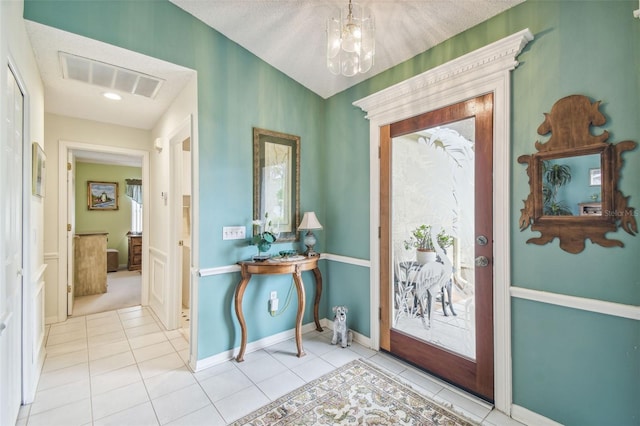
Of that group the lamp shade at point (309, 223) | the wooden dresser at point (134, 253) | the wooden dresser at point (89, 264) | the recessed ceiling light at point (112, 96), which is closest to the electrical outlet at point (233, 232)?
the lamp shade at point (309, 223)

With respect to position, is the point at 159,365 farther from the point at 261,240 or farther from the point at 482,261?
the point at 482,261

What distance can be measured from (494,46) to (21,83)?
2.88m

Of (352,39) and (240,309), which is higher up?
(352,39)

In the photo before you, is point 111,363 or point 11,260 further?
point 111,363

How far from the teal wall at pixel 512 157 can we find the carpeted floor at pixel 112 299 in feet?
8.09

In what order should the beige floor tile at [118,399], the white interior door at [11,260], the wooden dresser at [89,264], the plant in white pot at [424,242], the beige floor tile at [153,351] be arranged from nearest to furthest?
the white interior door at [11,260], the beige floor tile at [118,399], the plant in white pot at [424,242], the beige floor tile at [153,351], the wooden dresser at [89,264]

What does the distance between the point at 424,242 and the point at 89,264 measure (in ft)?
16.3

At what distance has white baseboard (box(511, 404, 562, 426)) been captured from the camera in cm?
170

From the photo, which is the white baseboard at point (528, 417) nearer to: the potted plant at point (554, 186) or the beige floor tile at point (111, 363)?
the potted plant at point (554, 186)

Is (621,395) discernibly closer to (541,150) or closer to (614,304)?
(614,304)

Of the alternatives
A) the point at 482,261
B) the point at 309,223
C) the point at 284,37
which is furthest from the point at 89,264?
the point at 482,261

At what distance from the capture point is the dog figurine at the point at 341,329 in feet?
9.08

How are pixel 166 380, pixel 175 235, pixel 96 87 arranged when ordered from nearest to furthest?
pixel 166 380 → pixel 96 87 → pixel 175 235

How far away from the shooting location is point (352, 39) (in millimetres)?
1666
